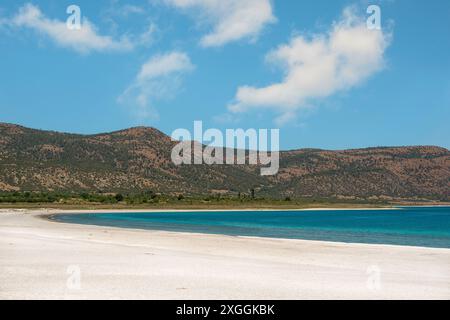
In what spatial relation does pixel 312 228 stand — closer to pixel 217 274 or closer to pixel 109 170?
pixel 217 274

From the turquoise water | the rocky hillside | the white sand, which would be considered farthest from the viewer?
the rocky hillside

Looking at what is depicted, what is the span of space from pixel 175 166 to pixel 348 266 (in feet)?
539

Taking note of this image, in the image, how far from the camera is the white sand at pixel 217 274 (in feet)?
46.0

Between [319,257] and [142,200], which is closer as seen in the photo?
[319,257]

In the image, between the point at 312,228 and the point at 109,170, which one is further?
the point at 109,170

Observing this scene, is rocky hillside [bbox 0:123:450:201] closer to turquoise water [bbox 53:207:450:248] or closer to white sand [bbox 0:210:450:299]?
turquoise water [bbox 53:207:450:248]

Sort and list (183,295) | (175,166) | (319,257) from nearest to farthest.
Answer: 1. (183,295)
2. (319,257)
3. (175,166)

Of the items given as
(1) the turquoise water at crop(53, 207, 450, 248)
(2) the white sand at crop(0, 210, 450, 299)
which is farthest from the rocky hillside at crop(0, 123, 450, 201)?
(2) the white sand at crop(0, 210, 450, 299)

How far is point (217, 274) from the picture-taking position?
17.8m

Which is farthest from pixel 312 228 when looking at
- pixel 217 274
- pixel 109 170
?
pixel 109 170

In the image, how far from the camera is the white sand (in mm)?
14016
